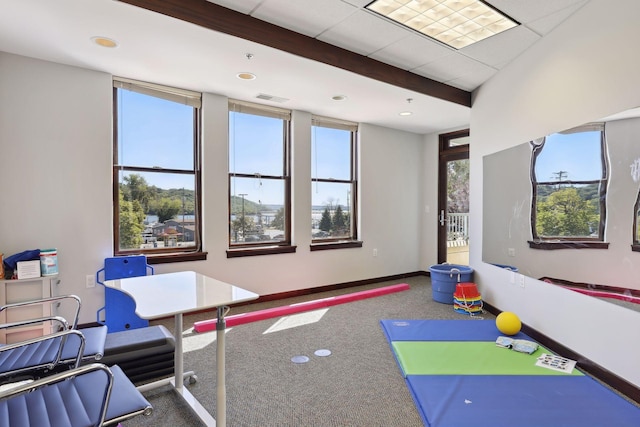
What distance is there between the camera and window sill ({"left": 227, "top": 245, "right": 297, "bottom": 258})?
439 cm

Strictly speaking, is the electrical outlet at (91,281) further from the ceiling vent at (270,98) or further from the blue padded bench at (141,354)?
the ceiling vent at (270,98)

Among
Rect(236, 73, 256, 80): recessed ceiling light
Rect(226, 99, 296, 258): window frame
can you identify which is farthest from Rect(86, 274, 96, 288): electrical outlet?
Rect(236, 73, 256, 80): recessed ceiling light

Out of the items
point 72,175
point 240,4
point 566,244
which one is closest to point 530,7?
point 566,244

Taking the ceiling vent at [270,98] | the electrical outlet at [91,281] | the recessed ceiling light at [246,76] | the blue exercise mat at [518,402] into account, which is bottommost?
the blue exercise mat at [518,402]

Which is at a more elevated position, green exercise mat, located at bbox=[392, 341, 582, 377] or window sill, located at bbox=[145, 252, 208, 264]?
window sill, located at bbox=[145, 252, 208, 264]

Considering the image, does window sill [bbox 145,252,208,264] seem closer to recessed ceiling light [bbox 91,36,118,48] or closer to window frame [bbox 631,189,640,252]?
recessed ceiling light [bbox 91,36,118,48]

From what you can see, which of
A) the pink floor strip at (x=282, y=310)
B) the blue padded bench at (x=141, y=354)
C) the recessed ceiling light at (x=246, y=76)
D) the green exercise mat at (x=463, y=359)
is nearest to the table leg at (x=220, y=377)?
the blue padded bench at (x=141, y=354)

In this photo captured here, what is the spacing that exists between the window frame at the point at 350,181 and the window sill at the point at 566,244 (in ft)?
8.90

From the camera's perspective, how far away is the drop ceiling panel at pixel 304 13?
2.63 meters

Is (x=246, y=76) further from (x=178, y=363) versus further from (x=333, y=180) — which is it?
(x=178, y=363)

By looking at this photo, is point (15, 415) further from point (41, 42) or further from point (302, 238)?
point (302, 238)

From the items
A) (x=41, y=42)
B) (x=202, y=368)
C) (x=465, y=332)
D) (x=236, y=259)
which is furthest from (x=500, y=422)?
(x=41, y=42)

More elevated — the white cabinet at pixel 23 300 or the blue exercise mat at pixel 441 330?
the white cabinet at pixel 23 300

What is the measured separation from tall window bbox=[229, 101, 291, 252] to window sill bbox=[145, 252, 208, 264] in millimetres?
381
